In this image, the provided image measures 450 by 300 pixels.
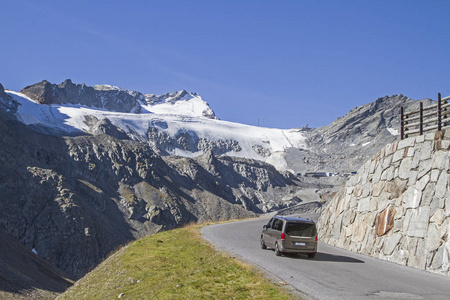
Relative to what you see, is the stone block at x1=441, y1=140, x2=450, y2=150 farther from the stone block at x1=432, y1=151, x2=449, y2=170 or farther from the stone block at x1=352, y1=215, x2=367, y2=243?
the stone block at x1=352, y1=215, x2=367, y2=243

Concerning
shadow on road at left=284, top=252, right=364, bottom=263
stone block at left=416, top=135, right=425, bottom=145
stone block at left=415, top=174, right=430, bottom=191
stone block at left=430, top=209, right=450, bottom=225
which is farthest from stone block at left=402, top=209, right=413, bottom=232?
stone block at left=416, top=135, right=425, bottom=145

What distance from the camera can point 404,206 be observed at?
60.8 ft

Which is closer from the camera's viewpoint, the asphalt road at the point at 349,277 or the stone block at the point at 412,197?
the asphalt road at the point at 349,277

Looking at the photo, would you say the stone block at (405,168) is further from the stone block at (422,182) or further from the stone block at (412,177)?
the stone block at (422,182)

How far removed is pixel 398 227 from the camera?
18375 mm

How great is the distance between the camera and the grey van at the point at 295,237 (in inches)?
743

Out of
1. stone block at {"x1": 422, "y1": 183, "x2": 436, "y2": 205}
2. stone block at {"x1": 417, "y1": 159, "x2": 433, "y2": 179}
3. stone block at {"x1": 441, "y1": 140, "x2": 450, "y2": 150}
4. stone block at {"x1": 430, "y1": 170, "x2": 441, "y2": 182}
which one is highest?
stone block at {"x1": 441, "y1": 140, "x2": 450, "y2": 150}

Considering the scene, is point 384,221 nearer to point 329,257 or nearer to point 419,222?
point 419,222

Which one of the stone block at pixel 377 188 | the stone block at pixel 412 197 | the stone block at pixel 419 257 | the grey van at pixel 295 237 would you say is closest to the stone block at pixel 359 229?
the stone block at pixel 377 188

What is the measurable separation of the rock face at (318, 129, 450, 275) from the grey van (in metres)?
3.16

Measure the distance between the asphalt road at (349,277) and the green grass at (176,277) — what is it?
1221 millimetres

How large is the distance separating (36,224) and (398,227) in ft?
253

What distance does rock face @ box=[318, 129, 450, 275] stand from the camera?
1597 cm

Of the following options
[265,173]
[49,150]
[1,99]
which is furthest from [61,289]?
[1,99]
